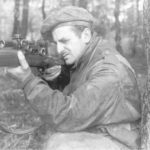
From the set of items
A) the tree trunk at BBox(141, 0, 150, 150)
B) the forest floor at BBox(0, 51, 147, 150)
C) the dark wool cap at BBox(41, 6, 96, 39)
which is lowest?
the forest floor at BBox(0, 51, 147, 150)

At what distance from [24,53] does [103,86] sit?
737 mm

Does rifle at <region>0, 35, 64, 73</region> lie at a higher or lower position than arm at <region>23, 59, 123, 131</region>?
higher

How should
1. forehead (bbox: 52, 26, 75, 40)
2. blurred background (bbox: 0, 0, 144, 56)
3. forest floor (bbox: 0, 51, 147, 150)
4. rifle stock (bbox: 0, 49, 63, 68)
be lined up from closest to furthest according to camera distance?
1. rifle stock (bbox: 0, 49, 63, 68)
2. forehead (bbox: 52, 26, 75, 40)
3. forest floor (bbox: 0, 51, 147, 150)
4. blurred background (bbox: 0, 0, 144, 56)

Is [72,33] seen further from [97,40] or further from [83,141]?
[83,141]

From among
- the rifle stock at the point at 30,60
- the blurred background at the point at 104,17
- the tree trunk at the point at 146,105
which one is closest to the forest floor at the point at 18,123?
the rifle stock at the point at 30,60

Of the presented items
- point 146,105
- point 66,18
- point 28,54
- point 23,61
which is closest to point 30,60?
point 28,54

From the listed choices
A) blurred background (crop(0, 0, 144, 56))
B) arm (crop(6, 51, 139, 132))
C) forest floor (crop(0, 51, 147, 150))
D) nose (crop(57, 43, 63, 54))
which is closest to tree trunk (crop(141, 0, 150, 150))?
arm (crop(6, 51, 139, 132))

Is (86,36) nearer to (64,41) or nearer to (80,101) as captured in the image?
(64,41)

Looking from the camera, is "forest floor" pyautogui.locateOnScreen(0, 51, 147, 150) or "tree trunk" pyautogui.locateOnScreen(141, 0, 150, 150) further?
"forest floor" pyautogui.locateOnScreen(0, 51, 147, 150)

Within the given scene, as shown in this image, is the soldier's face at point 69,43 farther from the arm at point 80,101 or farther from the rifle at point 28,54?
the arm at point 80,101

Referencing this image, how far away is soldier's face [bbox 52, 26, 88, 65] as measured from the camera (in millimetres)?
3186

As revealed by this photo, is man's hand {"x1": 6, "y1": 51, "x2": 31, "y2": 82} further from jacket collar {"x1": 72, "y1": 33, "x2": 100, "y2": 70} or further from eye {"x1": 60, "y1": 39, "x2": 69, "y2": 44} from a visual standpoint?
jacket collar {"x1": 72, "y1": 33, "x2": 100, "y2": 70}

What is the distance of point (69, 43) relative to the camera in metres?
3.20

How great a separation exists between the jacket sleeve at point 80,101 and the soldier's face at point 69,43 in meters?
0.41
